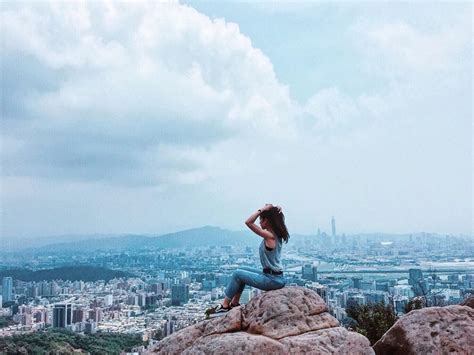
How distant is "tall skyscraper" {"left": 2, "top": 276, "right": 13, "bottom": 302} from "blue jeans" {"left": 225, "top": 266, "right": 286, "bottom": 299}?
217ft

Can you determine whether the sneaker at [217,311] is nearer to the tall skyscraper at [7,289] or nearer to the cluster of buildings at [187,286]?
the cluster of buildings at [187,286]

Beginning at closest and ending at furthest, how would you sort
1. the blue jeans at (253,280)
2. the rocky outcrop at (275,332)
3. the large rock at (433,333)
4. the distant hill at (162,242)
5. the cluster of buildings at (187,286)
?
1. the rocky outcrop at (275,332)
2. the blue jeans at (253,280)
3. the large rock at (433,333)
4. the cluster of buildings at (187,286)
5. the distant hill at (162,242)

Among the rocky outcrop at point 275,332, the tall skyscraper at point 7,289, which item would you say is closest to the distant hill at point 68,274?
the tall skyscraper at point 7,289

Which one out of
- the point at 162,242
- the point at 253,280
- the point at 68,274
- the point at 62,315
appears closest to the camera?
the point at 253,280

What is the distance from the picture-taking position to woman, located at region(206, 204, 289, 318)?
799 cm

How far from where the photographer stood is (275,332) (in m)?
7.24

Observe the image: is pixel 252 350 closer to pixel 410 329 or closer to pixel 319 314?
pixel 319 314

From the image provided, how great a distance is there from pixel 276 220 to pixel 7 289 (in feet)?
232

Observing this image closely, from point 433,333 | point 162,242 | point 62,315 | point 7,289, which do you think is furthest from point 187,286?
point 162,242

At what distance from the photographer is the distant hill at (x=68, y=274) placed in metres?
76.5

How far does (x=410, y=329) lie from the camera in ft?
27.8

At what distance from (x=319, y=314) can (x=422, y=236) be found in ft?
439

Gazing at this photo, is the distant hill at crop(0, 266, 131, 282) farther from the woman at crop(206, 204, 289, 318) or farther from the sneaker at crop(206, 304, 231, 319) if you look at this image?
the woman at crop(206, 204, 289, 318)

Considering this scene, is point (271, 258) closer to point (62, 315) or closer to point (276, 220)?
point (276, 220)
